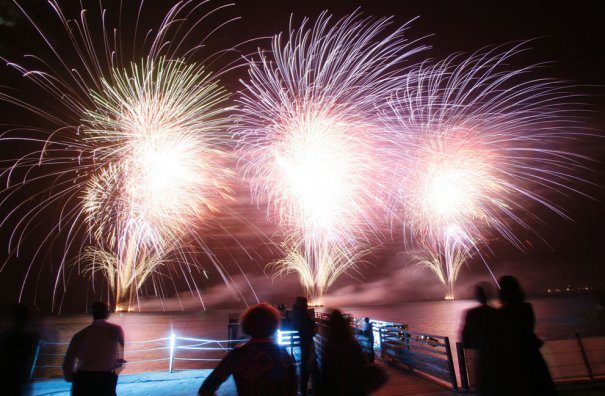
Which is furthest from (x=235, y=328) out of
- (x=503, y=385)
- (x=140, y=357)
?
(x=140, y=357)

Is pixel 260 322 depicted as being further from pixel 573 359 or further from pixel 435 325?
pixel 435 325

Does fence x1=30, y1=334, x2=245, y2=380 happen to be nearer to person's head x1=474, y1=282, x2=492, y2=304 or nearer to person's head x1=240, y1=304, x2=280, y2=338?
person's head x1=240, y1=304, x2=280, y2=338

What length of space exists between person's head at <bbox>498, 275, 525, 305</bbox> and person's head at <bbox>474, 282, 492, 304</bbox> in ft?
1.45

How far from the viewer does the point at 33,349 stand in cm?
398

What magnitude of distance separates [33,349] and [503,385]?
16.4 feet

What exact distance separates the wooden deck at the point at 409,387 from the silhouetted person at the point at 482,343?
11.0ft

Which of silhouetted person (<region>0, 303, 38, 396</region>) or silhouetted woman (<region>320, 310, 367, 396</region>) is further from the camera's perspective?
silhouetted person (<region>0, 303, 38, 396</region>)

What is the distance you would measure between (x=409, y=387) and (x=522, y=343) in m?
4.48

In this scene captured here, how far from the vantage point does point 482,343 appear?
13.0ft

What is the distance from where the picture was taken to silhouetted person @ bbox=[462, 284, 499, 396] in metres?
3.80

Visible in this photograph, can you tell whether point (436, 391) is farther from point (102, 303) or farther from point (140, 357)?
point (140, 357)

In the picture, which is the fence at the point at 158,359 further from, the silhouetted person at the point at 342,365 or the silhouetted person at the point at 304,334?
the silhouetted person at the point at 342,365

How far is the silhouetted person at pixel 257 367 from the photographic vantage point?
8.66ft

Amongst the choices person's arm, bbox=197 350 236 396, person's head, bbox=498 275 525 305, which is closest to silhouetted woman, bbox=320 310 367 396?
person's arm, bbox=197 350 236 396
